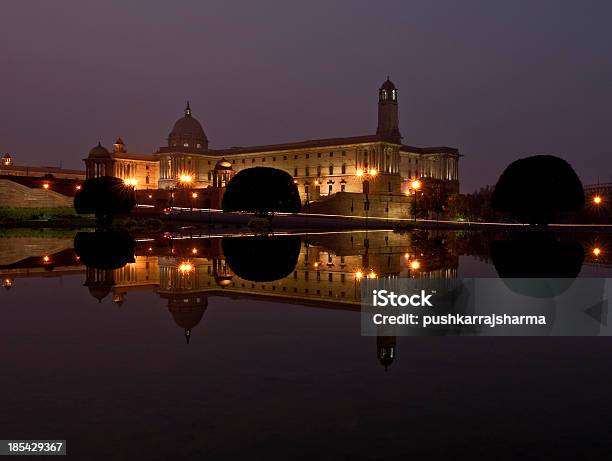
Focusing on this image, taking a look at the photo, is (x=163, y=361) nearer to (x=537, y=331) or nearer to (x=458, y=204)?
(x=537, y=331)

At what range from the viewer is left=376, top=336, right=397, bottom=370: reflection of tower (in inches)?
262

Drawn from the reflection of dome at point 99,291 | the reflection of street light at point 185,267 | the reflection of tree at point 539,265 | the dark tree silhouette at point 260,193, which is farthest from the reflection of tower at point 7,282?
the dark tree silhouette at point 260,193

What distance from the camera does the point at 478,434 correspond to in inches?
179

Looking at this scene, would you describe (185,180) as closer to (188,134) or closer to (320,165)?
(188,134)

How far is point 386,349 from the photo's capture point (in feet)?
24.0

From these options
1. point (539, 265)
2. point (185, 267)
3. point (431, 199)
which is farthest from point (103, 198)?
point (431, 199)

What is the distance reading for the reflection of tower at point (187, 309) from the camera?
29.7ft

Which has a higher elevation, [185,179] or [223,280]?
[185,179]

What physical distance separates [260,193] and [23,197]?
21.4 meters

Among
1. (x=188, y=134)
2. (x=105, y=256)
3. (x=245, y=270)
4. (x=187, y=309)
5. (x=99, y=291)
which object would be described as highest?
(x=188, y=134)

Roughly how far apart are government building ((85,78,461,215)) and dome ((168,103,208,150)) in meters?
1.98

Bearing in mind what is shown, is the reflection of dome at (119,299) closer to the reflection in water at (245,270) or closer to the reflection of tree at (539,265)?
the reflection in water at (245,270)

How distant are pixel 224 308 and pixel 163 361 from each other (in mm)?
3643

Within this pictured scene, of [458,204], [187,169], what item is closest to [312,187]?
[187,169]
